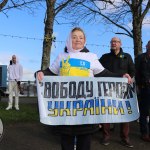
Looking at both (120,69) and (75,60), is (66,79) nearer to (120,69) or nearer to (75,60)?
(75,60)

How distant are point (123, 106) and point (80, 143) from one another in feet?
3.24

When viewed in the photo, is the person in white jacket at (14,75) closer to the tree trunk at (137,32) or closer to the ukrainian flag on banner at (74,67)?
the tree trunk at (137,32)

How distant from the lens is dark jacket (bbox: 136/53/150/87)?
8961 mm

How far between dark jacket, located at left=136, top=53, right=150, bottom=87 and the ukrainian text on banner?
9.91ft

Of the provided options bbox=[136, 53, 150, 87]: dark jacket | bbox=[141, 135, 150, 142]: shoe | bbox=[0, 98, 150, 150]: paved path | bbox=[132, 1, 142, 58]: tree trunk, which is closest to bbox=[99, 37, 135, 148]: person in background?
bbox=[0, 98, 150, 150]: paved path

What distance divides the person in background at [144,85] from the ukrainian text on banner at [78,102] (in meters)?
3.06

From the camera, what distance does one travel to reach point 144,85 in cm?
909

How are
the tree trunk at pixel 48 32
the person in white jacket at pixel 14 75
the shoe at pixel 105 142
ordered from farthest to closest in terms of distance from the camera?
the person in white jacket at pixel 14 75
the tree trunk at pixel 48 32
the shoe at pixel 105 142

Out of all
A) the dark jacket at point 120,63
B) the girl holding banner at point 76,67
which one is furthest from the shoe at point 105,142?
the girl holding banner at point 76,67

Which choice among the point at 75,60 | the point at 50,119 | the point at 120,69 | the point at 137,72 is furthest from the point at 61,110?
the point at 137,72

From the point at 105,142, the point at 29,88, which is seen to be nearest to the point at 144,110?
the point at 105,142

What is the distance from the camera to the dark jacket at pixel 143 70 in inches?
353

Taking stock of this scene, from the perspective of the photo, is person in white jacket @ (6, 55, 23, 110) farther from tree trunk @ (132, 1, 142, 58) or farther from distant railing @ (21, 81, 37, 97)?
distant railing @ (21, 81, 37, 97)

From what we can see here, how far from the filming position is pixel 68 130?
17.5 feet
